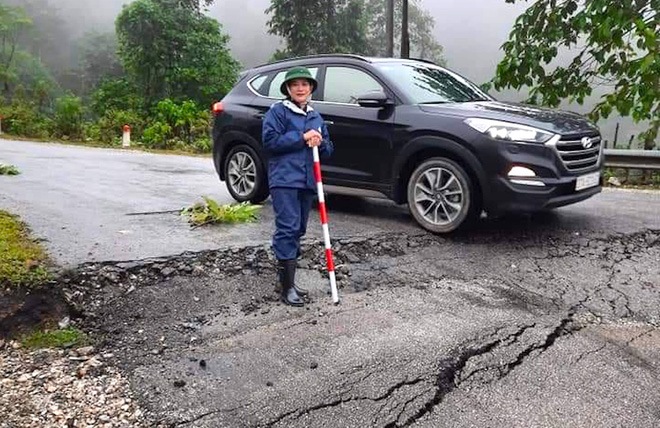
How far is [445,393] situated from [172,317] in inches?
72.9

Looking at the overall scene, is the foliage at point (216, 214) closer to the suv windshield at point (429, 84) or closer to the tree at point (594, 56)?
the suv windshield at point (429, 84)

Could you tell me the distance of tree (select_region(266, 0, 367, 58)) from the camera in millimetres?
39156

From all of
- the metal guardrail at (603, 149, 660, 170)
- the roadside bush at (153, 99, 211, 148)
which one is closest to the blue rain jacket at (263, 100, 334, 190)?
the metal guardrail at (603, 149, 660, 170)

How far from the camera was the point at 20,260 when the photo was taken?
441 centimetres

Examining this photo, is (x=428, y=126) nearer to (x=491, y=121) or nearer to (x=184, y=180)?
(x=491, y=121)

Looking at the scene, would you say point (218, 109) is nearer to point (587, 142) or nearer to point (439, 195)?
point (439, 195)

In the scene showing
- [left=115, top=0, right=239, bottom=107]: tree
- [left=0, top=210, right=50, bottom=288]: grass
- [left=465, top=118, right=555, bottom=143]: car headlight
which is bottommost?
[left=0, top=210, right=50, bottom=288]: grass

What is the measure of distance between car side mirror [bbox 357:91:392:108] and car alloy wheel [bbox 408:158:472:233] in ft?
2.46

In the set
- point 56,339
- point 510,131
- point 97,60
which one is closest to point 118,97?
point 97,60

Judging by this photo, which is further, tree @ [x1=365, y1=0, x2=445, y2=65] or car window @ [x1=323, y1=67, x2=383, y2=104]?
tree @ [x1=365, y1=0, x2=445, y2=65]

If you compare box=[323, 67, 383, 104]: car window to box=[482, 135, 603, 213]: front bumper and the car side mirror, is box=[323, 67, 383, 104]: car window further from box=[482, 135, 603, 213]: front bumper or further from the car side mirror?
box=[482, 135, 603, 213]: front bumper

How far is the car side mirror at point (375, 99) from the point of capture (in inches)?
239

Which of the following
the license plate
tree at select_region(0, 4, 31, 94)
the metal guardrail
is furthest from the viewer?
tree at select_region(0, 4, 31, 94)

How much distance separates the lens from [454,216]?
5793 millimetres
